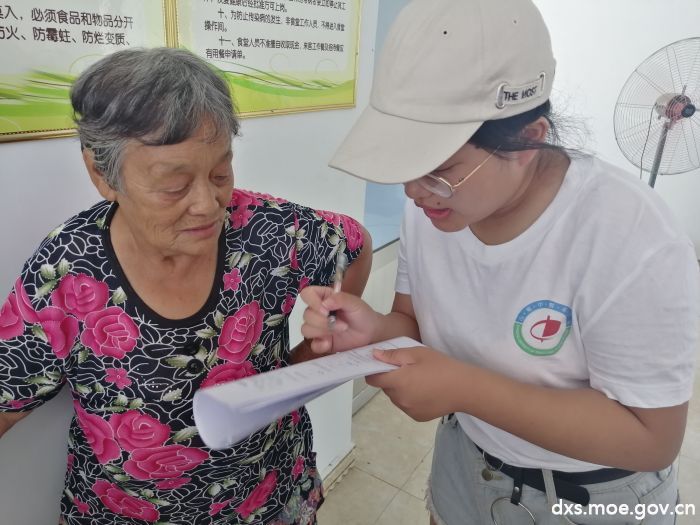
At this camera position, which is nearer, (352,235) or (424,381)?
(424,381)

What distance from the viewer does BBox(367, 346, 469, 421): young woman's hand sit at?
83cm

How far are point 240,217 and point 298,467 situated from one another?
61cm

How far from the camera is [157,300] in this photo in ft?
2.92

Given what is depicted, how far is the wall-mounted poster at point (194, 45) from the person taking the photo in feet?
2.77

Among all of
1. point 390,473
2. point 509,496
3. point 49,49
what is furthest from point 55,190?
point 390,473

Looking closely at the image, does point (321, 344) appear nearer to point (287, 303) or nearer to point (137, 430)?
point (287, 303)

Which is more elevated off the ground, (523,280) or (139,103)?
(139,103)

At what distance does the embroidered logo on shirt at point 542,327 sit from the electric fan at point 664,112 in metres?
3.01

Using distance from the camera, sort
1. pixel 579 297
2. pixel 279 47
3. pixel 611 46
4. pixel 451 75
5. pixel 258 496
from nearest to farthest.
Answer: pixel 451 75 → pixel 579 297 → pixel 258 496 → pixel 279 47 → pixel 611 46

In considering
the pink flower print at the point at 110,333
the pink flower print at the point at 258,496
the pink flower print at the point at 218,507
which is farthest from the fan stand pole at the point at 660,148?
the pink flower print at the point at 110,333

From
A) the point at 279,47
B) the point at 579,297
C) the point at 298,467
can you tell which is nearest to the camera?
the point at 579,297

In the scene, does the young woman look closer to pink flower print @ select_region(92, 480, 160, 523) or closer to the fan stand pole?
pink flower print @ select_region(92, 480, 160, 523)

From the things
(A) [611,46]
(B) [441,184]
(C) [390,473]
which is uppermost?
(A) [611,46]

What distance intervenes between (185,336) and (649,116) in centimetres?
347
